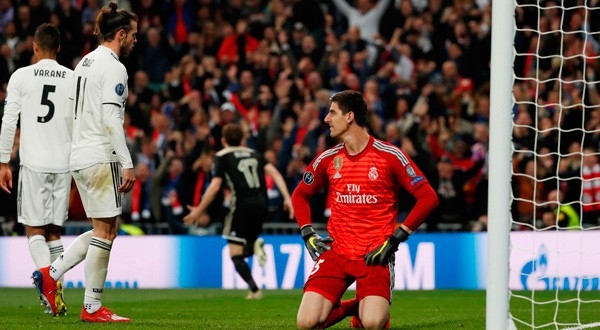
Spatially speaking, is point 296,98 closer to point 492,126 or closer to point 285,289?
point 285,289

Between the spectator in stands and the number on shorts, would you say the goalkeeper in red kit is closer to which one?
the number on shorts

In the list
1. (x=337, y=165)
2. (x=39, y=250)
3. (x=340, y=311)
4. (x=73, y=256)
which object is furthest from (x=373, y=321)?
(x=39, y=250)

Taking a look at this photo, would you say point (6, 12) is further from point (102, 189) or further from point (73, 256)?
point (102, 189)

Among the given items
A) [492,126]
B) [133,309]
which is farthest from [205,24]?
[492,126]

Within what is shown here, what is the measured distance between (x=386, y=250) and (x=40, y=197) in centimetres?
348

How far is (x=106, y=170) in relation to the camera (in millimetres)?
8773

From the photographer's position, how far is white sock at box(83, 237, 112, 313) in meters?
8.78

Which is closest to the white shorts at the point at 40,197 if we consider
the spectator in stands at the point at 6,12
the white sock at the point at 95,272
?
the white sock at the point at 95,272

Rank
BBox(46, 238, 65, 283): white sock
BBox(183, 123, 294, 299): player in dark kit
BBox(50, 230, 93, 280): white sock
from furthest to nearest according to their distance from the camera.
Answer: BBox(183, 123, 294, 299): player in dark kit < BBox(46, 238, 65, 283): white sock < BBox(50, 230, 93, 280): white sock

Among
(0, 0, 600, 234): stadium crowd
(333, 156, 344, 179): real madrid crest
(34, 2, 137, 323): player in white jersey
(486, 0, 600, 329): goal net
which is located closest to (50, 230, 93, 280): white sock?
(34, 2, 137, 323): player in white jersey

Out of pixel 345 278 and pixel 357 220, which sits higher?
pixel 357 220

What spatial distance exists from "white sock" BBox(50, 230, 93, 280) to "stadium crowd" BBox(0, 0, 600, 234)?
25.8 ft

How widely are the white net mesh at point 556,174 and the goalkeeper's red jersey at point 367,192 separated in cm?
361

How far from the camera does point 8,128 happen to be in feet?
32.7
